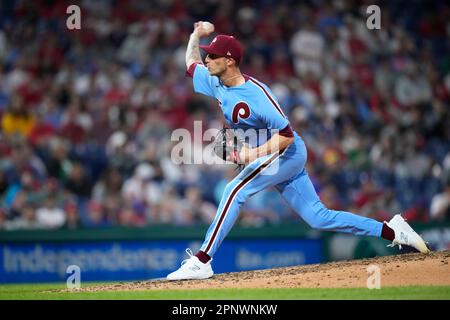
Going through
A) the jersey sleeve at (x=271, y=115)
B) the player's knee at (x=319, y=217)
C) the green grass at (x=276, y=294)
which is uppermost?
the jersey sleeve at (x=271, y=115)

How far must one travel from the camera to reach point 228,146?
25.4ft

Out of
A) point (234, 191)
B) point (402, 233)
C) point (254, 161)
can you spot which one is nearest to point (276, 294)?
point (234, 191)

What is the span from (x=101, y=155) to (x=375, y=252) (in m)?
4.40

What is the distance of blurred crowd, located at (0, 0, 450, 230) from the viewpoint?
1306 centimetres

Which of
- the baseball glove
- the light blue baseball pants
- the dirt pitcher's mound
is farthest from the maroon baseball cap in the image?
the dirt pitcher's mound

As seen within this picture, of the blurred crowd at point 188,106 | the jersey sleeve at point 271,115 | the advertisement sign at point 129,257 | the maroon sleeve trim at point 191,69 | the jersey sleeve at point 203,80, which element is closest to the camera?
the jersey sleeve at point 271,115

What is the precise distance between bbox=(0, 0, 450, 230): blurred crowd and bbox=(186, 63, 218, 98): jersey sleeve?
14.3ft

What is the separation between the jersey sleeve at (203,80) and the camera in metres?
8.11

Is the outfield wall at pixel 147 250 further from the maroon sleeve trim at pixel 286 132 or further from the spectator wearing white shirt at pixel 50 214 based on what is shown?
the maroon sleeve trim at pixel 286 132

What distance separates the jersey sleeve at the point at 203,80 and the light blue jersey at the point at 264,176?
2 centimetres

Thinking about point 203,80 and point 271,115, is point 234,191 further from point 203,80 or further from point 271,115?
point 203,80

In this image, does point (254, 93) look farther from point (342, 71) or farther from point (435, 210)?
point (342, 71)

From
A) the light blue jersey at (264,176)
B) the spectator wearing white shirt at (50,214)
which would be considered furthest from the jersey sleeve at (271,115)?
the spectator wearing white shirt at (50,214)
